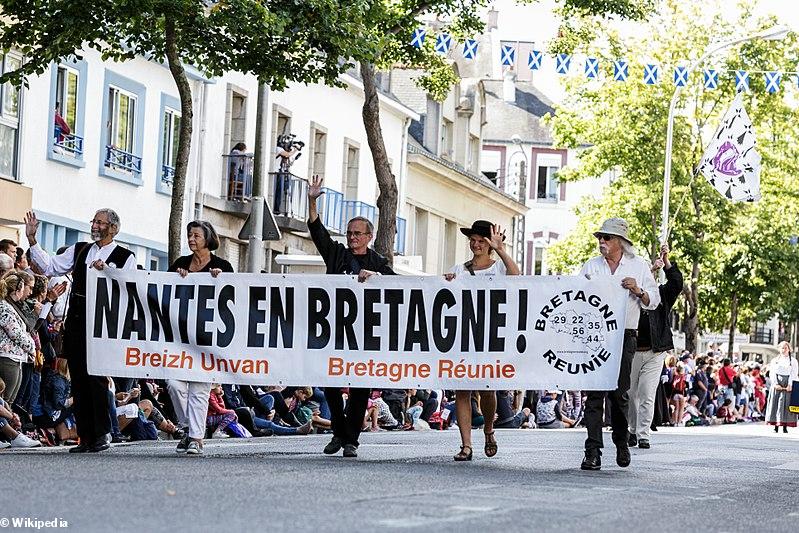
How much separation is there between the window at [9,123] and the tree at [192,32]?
616cm

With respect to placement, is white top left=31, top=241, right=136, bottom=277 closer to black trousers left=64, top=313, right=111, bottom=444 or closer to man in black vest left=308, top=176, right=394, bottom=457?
black trousers left=64, top=313, right=111, bottom=444

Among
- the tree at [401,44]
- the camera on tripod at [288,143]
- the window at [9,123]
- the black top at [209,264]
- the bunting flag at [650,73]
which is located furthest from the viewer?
the bunting flag at [650,73]

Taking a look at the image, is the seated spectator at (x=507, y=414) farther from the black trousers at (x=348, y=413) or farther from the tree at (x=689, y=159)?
the tree at (x=689, y=159)

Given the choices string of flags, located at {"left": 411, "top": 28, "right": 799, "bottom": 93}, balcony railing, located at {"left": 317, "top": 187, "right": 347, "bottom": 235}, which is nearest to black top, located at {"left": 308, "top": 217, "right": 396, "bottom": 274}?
string of flags, located at {"left": 411, "top": 28, "right": 799, "bottom": 93}

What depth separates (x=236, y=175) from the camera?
38562 mm

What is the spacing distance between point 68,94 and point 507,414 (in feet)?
29.1

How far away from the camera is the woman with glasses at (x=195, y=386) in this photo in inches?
576

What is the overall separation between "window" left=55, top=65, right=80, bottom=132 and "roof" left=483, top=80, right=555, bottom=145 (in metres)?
52.2

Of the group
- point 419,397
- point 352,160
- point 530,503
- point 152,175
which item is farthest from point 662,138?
point 530,503

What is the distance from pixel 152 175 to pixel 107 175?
2453 mm

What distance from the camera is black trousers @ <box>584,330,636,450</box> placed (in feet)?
47.2

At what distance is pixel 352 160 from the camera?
47.9 m

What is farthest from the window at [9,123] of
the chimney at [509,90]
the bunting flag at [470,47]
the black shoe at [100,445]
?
the chimney at [509,90]

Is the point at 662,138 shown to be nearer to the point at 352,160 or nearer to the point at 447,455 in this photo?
the point at 352,160
